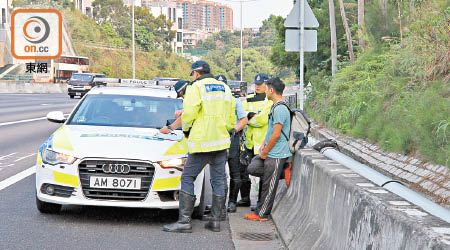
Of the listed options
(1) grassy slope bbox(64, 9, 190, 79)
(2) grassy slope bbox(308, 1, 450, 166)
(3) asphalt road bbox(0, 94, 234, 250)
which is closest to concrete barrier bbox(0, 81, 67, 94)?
(1) grassy slope bbox(64, 9, 190, 79)

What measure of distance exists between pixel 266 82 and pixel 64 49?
84.0 m

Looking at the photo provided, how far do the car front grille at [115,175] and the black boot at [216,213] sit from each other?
753mm

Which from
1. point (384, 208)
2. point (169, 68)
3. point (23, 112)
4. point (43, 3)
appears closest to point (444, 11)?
point (384, 208)

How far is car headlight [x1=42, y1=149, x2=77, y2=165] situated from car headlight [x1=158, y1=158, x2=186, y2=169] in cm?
94

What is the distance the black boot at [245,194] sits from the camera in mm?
9117

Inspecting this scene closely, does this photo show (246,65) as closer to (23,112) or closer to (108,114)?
(23,112)

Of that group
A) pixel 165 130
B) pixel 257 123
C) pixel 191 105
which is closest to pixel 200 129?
pixel 191 105

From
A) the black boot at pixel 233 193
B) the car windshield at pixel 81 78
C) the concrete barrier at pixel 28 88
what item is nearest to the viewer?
the black boot at pixel 233 193

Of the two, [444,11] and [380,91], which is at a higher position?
[444,11]

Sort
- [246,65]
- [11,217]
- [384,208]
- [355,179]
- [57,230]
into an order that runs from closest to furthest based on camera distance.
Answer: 1. [384,208]
2. [355,179]
3. [57,230]
4. [11,217]
5. [246,65]

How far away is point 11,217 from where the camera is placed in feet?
25.6

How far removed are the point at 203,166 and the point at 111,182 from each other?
0.99m

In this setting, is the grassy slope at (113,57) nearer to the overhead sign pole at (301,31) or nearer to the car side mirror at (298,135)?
the overhead sign pole at (301,31)

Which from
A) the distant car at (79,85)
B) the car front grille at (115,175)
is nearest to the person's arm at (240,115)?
the car front grille at (115,175)
